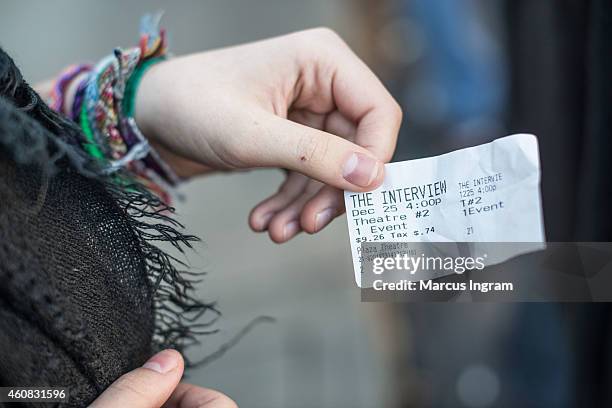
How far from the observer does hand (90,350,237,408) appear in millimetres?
641

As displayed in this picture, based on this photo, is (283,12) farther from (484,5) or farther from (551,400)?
(551,400)

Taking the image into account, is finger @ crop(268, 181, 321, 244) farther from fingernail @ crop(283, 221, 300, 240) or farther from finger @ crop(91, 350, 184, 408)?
finger @ crop(91, 350, 184, 408)

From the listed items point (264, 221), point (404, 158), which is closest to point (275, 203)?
point (264, 221)

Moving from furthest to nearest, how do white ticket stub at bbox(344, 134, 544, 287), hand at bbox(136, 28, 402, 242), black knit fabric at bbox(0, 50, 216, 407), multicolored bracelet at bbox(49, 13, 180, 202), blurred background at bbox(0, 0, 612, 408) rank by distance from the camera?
blurred background at bbox(0, 0, 612, 408), multicolored bracelet at bbox(49, 13, 180, 202), hand at bbox(136, 28, 402, 242), white ticket stub at bbox(344, 134, 544, 287), black knit fabric at bbox(0, 50, 216, 407)

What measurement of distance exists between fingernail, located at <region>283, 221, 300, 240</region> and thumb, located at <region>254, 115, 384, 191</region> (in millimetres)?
155

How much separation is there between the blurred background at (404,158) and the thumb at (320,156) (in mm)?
467

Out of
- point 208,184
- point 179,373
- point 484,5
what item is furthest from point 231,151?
point 208,184

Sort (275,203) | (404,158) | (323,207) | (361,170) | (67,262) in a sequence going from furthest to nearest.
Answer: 1. (404,158)
2. (275,203)
3. (323,207)
4. (361,170)
5. (67,262)

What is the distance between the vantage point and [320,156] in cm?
77

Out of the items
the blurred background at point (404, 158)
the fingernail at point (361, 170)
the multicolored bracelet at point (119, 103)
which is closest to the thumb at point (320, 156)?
the fingernail at point (361, 170)

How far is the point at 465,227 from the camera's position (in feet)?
2.36

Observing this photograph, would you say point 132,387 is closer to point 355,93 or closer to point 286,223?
point 286,223

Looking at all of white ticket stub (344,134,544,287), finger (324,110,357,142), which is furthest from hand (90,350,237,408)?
finger (324,110,357,142)

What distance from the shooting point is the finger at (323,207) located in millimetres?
892
